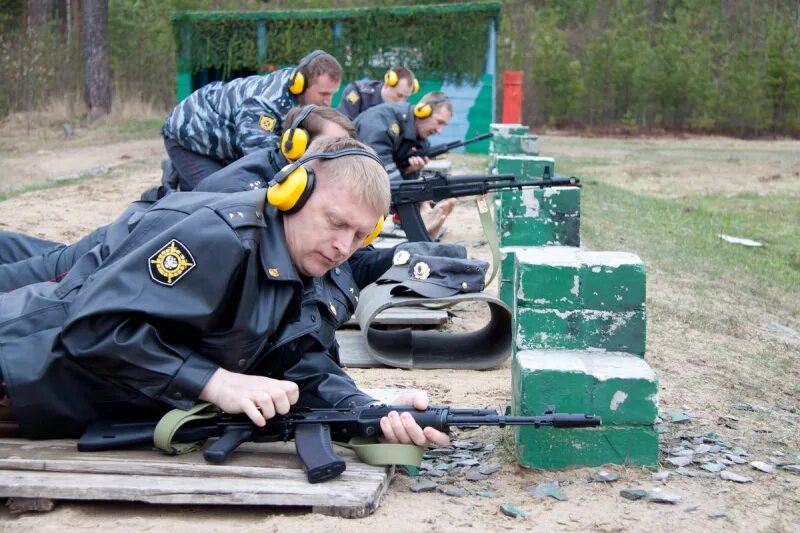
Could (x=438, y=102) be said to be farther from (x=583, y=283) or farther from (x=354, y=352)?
(x=583, y=283)

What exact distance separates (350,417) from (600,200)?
426 inches

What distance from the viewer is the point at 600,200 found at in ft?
45.3

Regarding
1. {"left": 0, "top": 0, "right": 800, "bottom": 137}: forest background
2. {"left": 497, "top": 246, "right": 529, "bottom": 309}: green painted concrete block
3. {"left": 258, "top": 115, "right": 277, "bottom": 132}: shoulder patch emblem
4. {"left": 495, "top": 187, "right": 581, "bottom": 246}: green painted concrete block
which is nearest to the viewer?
{"left": 497, "top": 246, "right": 529, "bottom": 309}: green painted concrete block

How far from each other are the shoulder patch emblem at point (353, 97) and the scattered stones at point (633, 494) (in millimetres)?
7265

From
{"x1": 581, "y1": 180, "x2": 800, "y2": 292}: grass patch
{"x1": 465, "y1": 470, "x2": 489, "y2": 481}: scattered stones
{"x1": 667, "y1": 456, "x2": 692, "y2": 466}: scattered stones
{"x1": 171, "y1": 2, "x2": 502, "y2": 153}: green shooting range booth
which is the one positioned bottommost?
{"x1": 581, "y1": 180, "x2": 800, "y2": 292}: grass patch

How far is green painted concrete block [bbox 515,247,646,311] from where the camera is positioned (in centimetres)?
381

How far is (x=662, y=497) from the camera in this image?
3365mm

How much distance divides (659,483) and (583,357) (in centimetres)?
54

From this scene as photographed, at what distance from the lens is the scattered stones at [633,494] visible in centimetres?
338

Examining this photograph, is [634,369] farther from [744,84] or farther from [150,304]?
[744,84]

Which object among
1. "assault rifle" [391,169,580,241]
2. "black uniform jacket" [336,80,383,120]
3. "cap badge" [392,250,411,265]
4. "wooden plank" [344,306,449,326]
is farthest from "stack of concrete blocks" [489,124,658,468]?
"black uniform jacket" [336,80,383,120]

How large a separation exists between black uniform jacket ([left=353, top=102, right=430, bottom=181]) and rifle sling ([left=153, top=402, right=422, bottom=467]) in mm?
5260

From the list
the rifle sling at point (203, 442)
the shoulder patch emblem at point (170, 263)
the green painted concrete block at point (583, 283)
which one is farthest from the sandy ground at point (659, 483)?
the shoulder patch emblem at point (170, 263)

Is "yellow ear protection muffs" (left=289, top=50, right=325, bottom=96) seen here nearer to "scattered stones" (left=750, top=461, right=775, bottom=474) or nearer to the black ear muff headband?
the black ear muff headband
